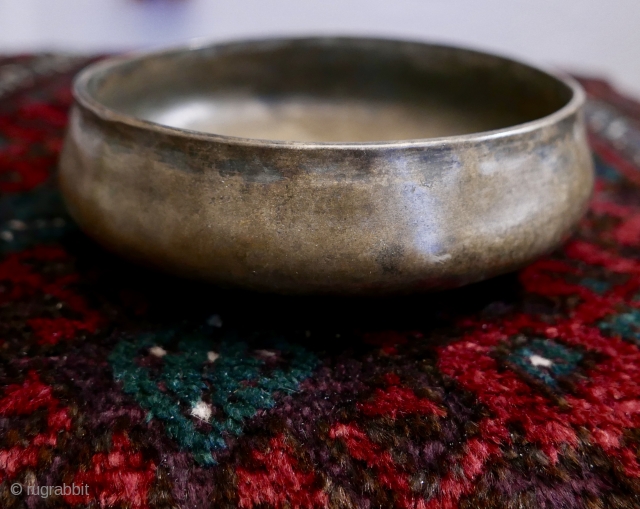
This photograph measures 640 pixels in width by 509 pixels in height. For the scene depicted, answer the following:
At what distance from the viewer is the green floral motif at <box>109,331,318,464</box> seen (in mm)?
413

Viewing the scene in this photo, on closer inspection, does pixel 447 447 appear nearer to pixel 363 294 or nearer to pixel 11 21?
pixel 363 294

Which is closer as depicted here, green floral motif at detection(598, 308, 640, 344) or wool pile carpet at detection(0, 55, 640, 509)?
wool pile carpet at detection(0, 55, 640, 509)

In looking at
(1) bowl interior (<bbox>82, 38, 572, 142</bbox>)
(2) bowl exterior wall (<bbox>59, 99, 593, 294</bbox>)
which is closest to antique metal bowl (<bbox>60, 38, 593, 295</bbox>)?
(2) bowl exterior wall (<bbox>59, 99, 593, 294</bbox>)

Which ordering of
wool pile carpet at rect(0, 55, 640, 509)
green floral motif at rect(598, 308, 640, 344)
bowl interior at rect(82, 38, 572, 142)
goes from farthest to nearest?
bowl interior at rect(82, 38, 572, 142), green floral motif at rect(598, 308, 640, 344), wool pile carpet at rect(0, 55, 640, 509)

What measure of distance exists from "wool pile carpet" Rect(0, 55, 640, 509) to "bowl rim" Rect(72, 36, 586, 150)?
150 mm

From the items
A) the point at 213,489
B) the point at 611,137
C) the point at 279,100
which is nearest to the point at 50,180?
the point at 279,100

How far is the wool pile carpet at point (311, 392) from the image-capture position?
1.25 feet

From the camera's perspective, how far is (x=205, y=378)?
452 millimetres

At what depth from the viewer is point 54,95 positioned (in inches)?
41.8

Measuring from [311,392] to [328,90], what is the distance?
0.53 meters

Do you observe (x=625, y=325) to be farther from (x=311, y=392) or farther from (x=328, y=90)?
(x=328, y=90)

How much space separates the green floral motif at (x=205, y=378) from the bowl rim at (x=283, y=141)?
0.16m

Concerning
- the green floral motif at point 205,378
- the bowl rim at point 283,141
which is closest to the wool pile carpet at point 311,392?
the green floral motif at point 205,378

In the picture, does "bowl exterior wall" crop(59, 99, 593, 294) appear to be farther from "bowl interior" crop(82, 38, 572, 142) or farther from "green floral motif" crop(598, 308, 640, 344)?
"bowl interior" crop(82, 38, 572, 142)
